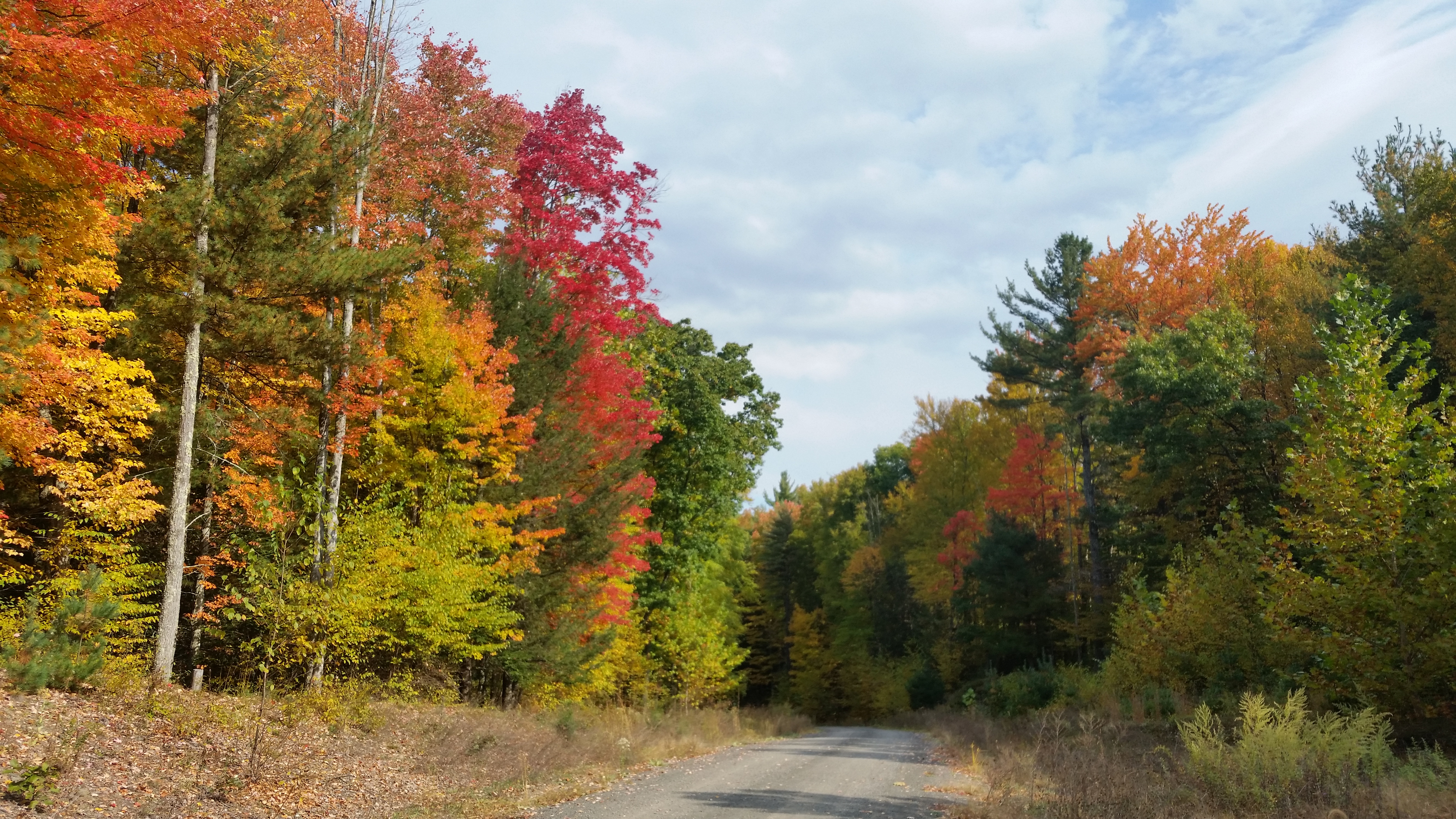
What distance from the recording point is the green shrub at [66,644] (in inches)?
408

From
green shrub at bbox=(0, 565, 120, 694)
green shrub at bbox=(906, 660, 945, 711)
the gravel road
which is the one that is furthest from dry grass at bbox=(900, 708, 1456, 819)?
green shrub at bbox=(906, 660, 945, 711)

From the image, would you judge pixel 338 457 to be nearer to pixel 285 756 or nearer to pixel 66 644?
pixel 66 644

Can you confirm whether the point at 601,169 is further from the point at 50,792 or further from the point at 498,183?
the point at 50,792

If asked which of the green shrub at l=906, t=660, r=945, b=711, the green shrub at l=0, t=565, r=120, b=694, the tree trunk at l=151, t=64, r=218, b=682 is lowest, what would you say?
the green shrub at l=906, t=660, r=945, b=711

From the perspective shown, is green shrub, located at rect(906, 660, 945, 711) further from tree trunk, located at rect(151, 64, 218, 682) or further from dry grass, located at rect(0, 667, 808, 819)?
tree trunk, located at rect(151, 64, 218, 682)

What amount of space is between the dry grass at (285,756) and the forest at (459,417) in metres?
1.05

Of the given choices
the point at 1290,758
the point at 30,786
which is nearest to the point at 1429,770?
the point at 1290,758

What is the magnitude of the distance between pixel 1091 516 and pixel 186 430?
1350 inches

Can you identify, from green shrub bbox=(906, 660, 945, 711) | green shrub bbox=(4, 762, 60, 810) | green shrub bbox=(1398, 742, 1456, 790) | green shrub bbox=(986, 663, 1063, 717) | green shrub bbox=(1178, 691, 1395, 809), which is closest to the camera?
green shrub bbox=(4, 762, 60, 810)

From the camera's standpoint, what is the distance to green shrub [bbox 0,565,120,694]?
34.0 feet

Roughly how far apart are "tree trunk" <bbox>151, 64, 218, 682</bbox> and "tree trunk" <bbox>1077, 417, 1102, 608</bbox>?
105 ft

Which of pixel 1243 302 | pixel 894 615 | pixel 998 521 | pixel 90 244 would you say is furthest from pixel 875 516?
pixel 90 244

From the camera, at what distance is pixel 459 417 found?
60.6 feet

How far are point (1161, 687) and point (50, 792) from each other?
67.3ft
